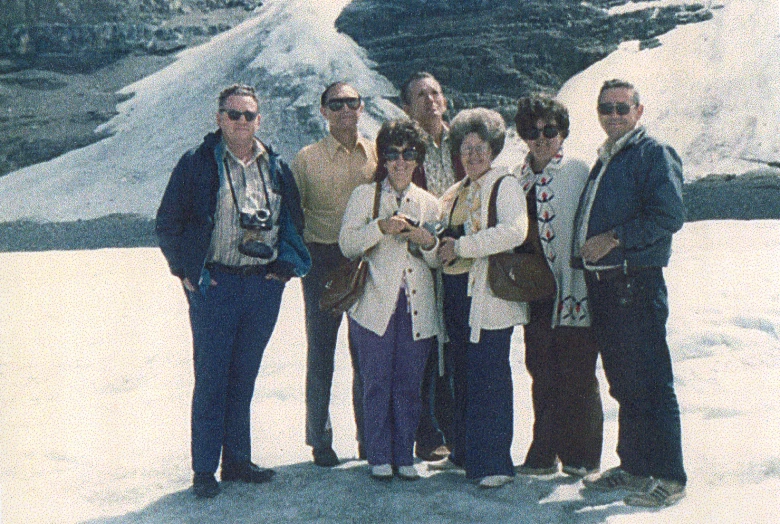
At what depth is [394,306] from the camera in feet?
14.2

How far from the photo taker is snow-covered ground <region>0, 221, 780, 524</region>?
398cm

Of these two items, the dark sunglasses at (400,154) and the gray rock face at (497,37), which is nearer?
the dark sunglasses at (400,154)

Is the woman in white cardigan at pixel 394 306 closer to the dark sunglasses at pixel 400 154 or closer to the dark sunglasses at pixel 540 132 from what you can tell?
the dark sunglasses at pixel 400 154

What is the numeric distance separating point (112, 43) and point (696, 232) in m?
38.0

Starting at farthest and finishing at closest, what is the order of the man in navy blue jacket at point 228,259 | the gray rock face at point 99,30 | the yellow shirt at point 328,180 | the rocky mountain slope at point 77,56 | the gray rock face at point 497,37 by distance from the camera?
1. the gray rock face at point 99,30
2. the rocky mountain slope at point 77,56
3. the gray rock face at point 497,37
4. the yellow shirt at point 328,180
5. the man in navy blue jacket at point 228,259

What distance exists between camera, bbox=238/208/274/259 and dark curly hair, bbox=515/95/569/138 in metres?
1.27

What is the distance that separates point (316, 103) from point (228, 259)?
26.1 meters

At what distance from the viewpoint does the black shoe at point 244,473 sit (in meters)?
4.46

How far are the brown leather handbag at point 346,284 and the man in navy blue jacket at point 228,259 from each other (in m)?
0.18

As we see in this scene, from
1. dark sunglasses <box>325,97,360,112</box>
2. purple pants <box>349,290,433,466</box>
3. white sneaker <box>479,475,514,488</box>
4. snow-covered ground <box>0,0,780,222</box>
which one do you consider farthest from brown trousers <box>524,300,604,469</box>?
snow-covered ground <box>0,0,780,222</box>

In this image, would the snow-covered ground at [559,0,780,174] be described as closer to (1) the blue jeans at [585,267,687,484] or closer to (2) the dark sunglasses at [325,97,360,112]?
(2) the dark sunglasses at [325,97,360,112]

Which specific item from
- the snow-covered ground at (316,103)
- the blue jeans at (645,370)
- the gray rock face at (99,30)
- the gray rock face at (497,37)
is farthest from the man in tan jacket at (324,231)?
the gray rock face at (99,30)

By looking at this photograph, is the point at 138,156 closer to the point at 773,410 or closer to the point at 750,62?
the point at 750,62

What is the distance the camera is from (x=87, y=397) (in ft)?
20.0
